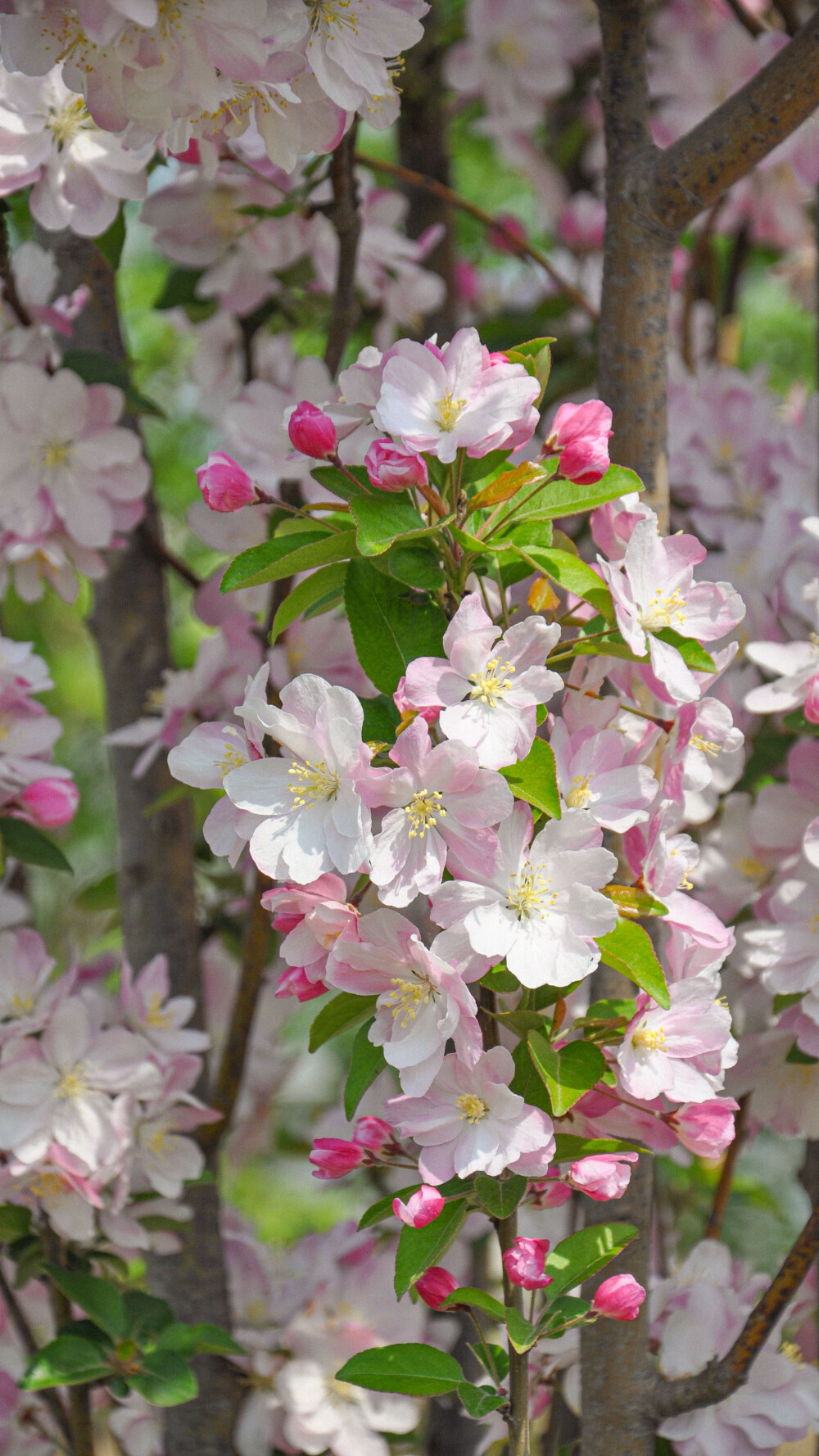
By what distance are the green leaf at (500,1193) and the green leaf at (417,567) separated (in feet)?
1.08

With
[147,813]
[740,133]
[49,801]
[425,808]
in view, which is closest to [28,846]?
[49,801]

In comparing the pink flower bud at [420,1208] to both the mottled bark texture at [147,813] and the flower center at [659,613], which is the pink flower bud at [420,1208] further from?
the mottled bark texture at [147,813]

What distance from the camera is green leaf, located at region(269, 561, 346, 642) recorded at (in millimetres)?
750

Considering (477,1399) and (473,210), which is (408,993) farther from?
(473,210)

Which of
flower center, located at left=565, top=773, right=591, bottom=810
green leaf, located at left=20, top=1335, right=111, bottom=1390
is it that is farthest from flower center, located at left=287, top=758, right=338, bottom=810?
green leaf, located at left=20, top=1335, right=111, bottom=1390

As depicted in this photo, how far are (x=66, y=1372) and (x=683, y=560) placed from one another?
772 millimetres

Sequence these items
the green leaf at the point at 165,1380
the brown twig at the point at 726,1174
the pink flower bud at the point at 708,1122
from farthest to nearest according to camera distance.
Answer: the brown twig at the point at 726,1174 < the green leaf at the point at 165,1380 < the pink flower bud at the point at 708,1122

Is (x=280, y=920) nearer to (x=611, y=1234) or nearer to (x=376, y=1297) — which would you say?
(x=611, y=1234)

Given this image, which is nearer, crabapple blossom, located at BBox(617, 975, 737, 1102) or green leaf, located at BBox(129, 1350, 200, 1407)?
crabapple blossom, located at BBox(617, 975, 737, 1102)

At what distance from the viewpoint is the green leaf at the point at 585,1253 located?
2.46 ft

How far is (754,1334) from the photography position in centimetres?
84

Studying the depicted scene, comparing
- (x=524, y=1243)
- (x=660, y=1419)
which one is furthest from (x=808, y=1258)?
(x=524, y=1243)

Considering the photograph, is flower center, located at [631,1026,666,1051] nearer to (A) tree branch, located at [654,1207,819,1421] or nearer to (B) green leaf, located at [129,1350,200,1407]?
(A) tree branch, located at [654,1207,819,1421]

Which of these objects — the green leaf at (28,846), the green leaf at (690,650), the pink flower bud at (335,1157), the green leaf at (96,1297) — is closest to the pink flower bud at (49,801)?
the green leaf at (28,846)
